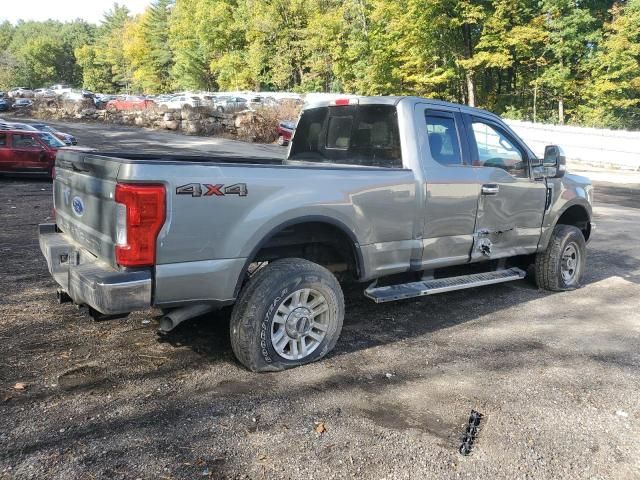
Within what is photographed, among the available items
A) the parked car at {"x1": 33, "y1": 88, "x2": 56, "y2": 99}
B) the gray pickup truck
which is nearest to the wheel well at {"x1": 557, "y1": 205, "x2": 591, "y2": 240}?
the gray pickup truck

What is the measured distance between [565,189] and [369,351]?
10.7 ft

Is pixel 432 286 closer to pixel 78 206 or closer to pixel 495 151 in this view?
pixel 495 151

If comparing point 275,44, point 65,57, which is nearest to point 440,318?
point 275,44

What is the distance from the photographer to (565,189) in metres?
6.12

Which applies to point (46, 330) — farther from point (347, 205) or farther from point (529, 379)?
point (529, 379)

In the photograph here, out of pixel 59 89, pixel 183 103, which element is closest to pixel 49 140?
pixel 183 103

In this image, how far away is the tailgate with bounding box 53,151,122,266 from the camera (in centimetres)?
335

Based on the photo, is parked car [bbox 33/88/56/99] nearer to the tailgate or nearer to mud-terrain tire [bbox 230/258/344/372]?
the tailgate

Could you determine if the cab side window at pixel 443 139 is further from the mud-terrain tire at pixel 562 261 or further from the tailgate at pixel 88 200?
the tailgate at pixel 88 200

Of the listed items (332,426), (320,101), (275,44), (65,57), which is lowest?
(332,426)

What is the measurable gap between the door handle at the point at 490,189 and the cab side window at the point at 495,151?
0.21m

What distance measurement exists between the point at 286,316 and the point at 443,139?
7.29 feet

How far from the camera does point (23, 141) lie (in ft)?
50.8

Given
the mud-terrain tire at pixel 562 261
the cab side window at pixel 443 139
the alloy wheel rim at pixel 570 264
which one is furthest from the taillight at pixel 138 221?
the alloy wheel rim at pixel 570 264
